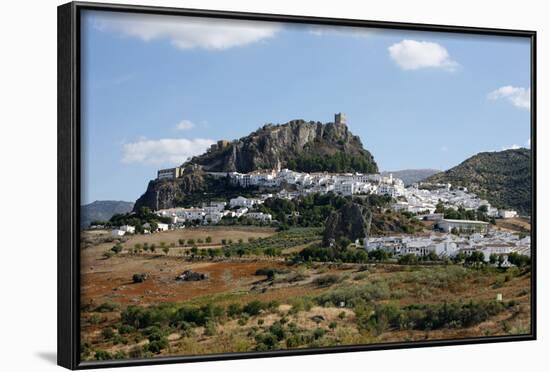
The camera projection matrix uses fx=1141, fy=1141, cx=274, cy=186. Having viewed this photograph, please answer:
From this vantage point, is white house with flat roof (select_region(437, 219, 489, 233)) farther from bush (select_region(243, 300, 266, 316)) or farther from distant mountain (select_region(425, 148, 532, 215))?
bush (select_region(243, 300, 266, 316))

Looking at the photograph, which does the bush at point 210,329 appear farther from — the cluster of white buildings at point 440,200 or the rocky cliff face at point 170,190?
the cluster of white buildings at point 440,200

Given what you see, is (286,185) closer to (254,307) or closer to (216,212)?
(216,212)

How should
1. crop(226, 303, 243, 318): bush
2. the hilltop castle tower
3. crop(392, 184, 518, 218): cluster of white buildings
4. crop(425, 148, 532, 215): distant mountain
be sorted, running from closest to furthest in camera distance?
crop(226, 303, 243, 318): bush
the hilltop castle tower
crop(392, 184, 518, 218): cluster of white buildings
crop(425, 148, 532, 215): distant mountain

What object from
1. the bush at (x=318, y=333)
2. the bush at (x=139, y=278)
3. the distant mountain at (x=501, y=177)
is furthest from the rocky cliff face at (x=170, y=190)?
the distant mountain at (x=501, y=177)

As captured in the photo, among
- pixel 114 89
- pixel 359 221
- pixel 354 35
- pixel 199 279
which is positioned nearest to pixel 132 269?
pixel 199 279

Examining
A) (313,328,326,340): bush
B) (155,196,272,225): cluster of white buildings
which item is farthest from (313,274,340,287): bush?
(155,196,272,225): cluster of white buildings

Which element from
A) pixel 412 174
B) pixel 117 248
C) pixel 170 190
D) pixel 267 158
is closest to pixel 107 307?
pixel 117 248

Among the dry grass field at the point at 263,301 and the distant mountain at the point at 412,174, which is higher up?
the distant mountain at the point at 412,174
